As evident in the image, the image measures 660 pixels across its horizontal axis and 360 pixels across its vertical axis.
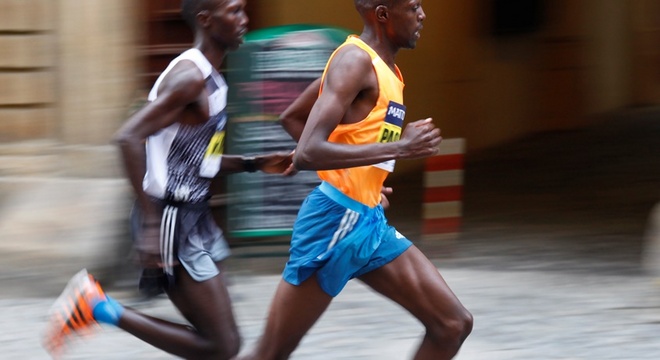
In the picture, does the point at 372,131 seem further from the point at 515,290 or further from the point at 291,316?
the point at 515,290

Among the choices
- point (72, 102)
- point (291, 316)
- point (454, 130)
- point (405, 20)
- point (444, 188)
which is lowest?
point (454, 130)

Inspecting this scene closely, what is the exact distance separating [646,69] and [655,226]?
814 centimetres

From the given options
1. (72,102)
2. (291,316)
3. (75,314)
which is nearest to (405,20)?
(291,316)

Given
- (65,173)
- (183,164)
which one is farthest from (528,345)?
(65,173)

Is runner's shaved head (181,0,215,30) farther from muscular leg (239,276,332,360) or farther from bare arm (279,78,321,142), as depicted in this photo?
muscular leg (239,276,332,360)

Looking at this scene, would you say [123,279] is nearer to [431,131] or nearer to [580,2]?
[431,131]

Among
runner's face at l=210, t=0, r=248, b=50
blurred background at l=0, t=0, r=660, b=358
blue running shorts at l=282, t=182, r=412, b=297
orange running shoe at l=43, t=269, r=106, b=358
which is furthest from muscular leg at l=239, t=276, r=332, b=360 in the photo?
blurred background at l=0, t=0, r=660, b=358

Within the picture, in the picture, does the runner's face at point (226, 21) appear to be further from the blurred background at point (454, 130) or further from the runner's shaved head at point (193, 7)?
the blurred background at point (454, 130)

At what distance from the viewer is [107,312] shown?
15.0 ft

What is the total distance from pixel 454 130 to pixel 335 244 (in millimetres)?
8164

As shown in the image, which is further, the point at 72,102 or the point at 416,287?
the point at 72,102

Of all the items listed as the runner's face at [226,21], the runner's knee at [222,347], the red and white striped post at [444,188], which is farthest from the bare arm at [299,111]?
the red and white striped post at [444,188]

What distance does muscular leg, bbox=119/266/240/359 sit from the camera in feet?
14.8

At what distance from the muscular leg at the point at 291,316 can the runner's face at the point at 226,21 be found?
1011 millimetres
